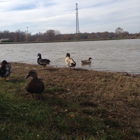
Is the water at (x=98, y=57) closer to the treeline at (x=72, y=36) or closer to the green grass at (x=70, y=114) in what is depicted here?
the green grass at (x=70, y=114)

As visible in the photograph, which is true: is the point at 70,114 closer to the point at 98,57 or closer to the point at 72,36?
Result: the point at 98,57

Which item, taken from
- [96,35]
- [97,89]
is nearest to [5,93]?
[97,89]

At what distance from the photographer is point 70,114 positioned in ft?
15.0

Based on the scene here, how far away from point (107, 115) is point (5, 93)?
121 inches

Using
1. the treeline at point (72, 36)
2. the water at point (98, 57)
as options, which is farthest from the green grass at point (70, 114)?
the treeline at point (72, 36)

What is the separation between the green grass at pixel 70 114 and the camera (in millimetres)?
3680

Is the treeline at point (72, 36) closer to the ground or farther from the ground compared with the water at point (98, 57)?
farther from the ground

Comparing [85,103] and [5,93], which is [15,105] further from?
[85,103]

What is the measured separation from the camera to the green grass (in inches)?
145

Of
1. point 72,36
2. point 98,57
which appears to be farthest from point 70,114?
point 72,36

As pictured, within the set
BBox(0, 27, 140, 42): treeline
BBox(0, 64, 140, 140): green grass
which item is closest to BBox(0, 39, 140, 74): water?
BBox(0, 64, 140, 140): green grass

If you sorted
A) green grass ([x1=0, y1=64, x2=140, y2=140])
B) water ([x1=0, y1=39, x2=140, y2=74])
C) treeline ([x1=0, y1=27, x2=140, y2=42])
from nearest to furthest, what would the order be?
green grass ([x1=0, y1=64, x2=140, y2=140]), water ([x1=0, y1=39, x2=140, y2=74]), treeline ([x1=0, y1=27, x2=140, y2=42])

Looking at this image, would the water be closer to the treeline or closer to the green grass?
the green grass

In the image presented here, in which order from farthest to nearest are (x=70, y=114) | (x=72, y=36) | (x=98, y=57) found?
(x=72, y=36) < (x=98, y=57) < (x=70, y=114)
